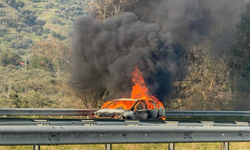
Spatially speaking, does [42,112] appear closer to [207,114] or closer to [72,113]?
[72,113]

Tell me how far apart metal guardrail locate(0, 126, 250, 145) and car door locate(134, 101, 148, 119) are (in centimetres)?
805

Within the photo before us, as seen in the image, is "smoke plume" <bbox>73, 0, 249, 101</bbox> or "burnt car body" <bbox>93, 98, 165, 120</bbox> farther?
"smoke plume" <bbox>73, 0, 249, 101</bbox>

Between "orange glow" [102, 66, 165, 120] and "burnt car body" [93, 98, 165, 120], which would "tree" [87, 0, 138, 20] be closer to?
"orange glow" [102, 66, 165, 120]

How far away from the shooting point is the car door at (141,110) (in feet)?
68.3

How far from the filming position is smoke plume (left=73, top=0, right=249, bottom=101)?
1081 inches

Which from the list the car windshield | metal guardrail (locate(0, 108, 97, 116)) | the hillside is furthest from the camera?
the hillside

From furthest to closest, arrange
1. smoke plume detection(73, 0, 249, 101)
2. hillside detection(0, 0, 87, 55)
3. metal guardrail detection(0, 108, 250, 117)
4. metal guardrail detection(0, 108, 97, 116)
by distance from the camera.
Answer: hillside detection(0, 0, 87, 55) < smoke plume detection(73, 0, 249, 101) < metal guardrail detection(0, 108, 250, 117) < metal guardrail detection(0, 108, 97, 116)

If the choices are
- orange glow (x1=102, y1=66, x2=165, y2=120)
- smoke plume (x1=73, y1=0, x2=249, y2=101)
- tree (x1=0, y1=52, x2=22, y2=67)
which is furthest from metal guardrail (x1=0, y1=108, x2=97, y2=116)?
tree (x1=0, y1=52, x2=22, y2=67)

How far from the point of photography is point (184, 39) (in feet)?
103

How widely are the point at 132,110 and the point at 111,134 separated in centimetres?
939

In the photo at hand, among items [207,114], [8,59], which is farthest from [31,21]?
[207,114]

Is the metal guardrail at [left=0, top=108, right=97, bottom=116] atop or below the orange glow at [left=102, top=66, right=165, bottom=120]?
below

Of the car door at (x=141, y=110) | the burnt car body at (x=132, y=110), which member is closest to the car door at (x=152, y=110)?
the burnt car body at (x=132, y=110)

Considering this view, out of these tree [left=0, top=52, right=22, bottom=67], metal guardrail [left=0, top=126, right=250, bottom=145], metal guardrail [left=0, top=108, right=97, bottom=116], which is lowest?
metal guardrail [left=0, top=126, right=250, bottom=145]
